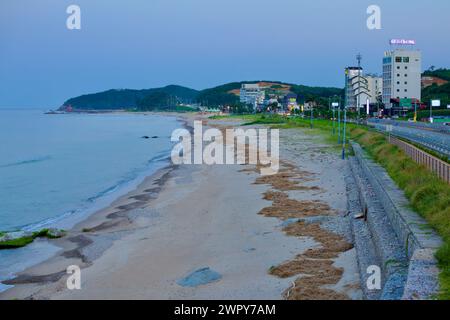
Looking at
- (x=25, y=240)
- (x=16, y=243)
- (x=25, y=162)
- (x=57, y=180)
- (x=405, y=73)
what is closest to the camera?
(x=16, y=243)

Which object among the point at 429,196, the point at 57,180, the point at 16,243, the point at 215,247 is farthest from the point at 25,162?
the point at 429,196

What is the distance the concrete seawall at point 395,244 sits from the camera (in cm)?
795

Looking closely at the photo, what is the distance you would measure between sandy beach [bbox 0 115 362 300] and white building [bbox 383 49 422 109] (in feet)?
276

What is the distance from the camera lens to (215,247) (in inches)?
557

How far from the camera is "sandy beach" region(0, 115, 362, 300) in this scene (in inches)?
419

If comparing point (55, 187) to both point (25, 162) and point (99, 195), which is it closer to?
point (99, 195)

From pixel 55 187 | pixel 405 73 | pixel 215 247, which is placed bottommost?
pixel 55 187

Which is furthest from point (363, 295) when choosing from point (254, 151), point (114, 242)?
point (254, 151)

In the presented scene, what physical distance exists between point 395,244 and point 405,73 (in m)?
99.0

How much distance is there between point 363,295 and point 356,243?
3.31m

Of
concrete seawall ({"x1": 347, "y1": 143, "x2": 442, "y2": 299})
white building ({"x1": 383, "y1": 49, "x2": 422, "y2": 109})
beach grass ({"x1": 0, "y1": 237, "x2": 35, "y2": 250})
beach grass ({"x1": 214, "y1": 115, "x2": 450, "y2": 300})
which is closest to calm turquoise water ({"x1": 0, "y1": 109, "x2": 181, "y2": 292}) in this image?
beach grass ({"x1": 0, "y1": 237, "x2": 35, "y2": 250})

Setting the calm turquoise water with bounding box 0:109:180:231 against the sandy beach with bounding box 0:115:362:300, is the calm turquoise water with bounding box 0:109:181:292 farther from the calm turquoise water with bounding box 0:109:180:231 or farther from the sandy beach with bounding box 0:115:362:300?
the sandy beach with bounding box 0:115:362:300

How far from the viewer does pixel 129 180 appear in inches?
1259
